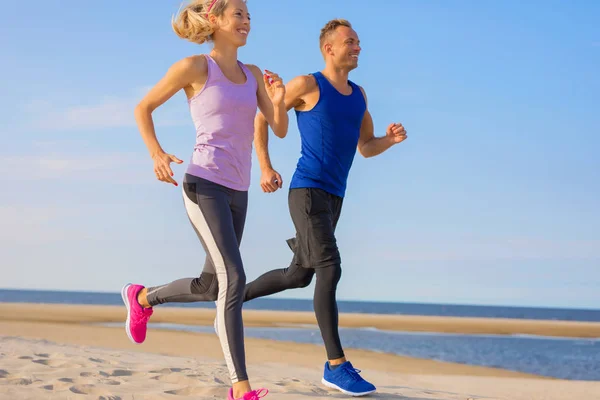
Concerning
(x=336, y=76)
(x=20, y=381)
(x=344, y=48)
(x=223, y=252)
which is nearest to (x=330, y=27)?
(x=344, y=48)

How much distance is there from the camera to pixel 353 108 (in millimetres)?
5113

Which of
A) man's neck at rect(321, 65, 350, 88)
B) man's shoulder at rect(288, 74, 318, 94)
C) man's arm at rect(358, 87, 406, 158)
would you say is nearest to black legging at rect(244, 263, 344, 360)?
man's arm at rect(358, 87, 406, 158)

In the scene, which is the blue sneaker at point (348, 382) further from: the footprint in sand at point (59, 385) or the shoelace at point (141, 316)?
the footprint in sand at point (59, 385)

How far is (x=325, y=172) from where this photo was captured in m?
4.91

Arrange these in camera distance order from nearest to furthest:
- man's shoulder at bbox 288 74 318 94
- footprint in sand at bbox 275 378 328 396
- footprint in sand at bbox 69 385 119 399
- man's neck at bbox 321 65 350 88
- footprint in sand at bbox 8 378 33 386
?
footprint in sand at bbox 69 385 119 399 → footprint in sand at bbox 8 378 33 386 → footprint in sand at bbox 275 378 328 396 → man's shoulder at bbox 288 74 318 94 → man's neck at bbox 321 65 350 88

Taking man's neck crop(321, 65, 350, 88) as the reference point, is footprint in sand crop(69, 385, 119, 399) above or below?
below

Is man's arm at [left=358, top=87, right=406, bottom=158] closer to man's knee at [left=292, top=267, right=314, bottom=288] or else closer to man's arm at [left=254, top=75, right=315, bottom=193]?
man's arm at [left=254, top=75, right=315, bottom=193]

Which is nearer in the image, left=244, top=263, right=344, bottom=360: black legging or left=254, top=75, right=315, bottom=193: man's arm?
left=244, top=263, right=344, bottom=360: black legging

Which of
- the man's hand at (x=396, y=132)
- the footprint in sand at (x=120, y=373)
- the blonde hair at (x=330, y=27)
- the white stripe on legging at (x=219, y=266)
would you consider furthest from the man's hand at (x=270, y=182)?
the footprint in sand at (x=120, y=373)

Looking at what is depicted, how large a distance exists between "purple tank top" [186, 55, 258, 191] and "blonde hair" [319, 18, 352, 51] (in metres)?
1.22

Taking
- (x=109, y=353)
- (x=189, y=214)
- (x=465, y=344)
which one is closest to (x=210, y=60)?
(x=189, y=214)

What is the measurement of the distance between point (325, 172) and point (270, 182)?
0.49 metres

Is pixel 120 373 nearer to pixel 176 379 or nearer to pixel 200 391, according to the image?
pixel 176 379

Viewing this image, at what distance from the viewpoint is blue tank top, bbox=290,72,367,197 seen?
492cm
